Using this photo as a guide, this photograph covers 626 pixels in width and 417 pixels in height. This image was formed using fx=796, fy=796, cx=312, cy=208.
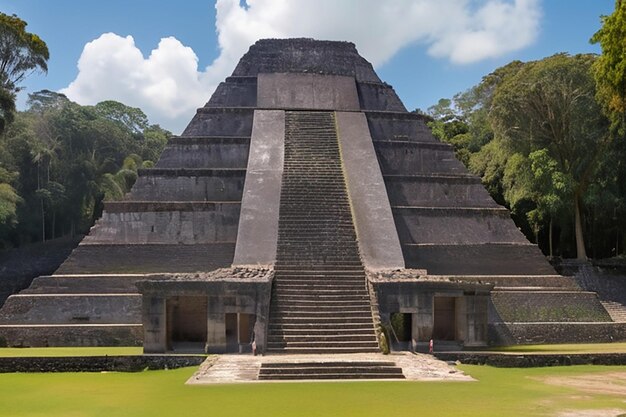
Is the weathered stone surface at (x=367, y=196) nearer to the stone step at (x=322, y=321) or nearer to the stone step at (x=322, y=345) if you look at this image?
the stone step at (x=322, y=321)

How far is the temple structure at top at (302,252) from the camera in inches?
595

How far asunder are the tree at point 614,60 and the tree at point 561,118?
5.15 metres

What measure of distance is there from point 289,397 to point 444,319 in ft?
23.6

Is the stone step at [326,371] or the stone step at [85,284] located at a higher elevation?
the stone step at [85,284]

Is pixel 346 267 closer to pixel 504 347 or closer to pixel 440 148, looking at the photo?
pixel 504 347

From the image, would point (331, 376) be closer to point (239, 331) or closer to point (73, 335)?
point (239, 331)

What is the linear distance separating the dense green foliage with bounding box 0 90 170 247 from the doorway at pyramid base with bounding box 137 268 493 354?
17068mm

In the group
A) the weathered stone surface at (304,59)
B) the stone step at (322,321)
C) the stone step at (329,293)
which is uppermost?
the weathered stone surface at (304,59)

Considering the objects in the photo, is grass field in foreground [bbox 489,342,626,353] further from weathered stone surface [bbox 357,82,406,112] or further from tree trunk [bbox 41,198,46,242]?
tree trunk [bbox 41,198,46,242]

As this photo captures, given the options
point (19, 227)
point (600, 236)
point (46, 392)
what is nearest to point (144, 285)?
point (46, 392)

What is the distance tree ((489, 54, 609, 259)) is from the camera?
2616 cm

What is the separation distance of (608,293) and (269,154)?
36.6ft

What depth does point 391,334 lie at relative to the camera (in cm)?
1523

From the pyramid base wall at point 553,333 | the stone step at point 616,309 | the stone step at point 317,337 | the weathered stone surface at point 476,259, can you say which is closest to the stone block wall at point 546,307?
the pyramid base wall at point 553,333
